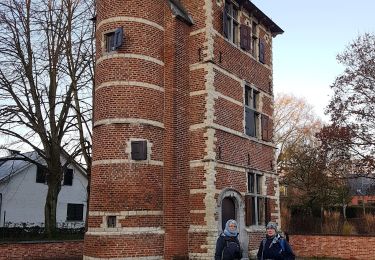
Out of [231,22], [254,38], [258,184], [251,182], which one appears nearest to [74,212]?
[258,184]

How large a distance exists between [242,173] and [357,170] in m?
10.5

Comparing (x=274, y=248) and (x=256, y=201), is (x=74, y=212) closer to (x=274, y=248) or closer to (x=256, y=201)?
(x=256, y=201)

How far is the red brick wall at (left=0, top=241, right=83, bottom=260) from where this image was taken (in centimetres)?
1459

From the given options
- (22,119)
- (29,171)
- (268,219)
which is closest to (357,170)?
(268,219)

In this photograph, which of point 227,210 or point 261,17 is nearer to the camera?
point 227,210

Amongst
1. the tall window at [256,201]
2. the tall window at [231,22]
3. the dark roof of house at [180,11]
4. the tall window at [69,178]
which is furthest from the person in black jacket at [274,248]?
the tall window at [69,178]

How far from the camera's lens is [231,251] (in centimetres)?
655

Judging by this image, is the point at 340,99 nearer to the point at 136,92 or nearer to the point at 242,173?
the point at 242,173

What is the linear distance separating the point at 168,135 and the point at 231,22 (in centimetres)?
592

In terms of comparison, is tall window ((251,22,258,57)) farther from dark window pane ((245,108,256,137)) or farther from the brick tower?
dark window pane ((245,108,256,137))

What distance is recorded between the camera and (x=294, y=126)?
128 feet

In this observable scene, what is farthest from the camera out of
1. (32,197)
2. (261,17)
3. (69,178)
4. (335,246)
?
(69,178)

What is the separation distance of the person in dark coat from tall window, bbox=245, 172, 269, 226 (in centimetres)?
1015

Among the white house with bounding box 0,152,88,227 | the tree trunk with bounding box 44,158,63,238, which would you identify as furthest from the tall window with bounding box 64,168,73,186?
the tree trunk with bounding box 44,158,63,238
